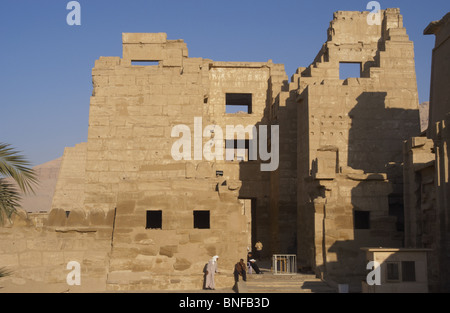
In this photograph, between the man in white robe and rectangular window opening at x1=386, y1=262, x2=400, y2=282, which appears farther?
the man in white robe

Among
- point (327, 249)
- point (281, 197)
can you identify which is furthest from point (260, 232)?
point (327, 249)

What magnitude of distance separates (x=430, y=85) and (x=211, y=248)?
29.2 feet

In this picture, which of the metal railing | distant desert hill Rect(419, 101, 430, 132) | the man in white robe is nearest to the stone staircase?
the metal railing

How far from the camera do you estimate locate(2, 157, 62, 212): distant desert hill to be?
69375 millimetres

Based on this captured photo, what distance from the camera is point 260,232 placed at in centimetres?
2384

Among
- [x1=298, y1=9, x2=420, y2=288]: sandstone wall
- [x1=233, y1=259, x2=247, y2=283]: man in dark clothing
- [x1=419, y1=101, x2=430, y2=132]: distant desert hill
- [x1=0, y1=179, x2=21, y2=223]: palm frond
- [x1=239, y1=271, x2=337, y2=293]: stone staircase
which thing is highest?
[x1=419, y1=101, x2=430, y2=132]: distant desert hill

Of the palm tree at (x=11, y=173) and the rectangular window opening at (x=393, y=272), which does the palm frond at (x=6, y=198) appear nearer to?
the palm tree at (x=11, y=173)

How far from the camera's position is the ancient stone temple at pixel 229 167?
51.0 feet

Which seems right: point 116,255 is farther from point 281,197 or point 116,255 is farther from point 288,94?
point 288,94

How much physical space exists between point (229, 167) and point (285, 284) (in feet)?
31.0

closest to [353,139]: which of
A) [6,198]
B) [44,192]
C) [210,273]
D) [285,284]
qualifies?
[285,284]

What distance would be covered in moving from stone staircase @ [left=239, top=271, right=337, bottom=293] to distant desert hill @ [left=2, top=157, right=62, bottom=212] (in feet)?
169

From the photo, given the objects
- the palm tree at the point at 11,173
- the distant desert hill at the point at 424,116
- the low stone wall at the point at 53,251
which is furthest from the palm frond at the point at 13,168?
the distant desert hill at the point at 424,116

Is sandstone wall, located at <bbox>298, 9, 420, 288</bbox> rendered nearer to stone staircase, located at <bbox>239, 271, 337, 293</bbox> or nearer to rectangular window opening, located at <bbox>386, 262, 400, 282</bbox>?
stone staircase, located at <bbox>239, 271, 337, 293</bbox>
